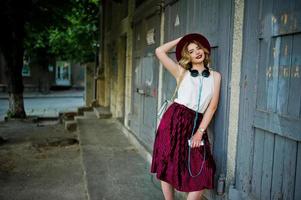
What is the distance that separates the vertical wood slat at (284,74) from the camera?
2.32m

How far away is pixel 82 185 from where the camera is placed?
17.7ft

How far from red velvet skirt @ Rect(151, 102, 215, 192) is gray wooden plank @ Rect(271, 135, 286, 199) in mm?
584

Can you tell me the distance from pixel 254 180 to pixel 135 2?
5.44 m

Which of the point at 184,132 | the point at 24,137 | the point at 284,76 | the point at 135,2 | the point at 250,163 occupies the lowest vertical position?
Answer: the point at 24,137

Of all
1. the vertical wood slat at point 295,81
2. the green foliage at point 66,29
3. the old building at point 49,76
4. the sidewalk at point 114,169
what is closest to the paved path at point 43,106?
the green foliage at point 66,29

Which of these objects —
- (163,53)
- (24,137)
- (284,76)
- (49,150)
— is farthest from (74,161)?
(284,76)

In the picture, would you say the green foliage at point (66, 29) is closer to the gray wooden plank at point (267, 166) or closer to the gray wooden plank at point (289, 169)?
the gray wooden plank at point (267, 166)

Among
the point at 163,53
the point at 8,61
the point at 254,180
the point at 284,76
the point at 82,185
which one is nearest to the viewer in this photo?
the point at 284,76

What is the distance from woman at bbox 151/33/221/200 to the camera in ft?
9.59

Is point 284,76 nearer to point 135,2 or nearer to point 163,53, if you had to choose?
point 163,53

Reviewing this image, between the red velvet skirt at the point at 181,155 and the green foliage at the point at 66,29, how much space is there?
9.70 meters

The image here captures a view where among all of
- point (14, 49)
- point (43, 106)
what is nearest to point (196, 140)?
point (14, 49)

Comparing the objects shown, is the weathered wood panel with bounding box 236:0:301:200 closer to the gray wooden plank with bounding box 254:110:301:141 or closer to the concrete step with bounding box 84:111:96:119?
the gray wooden plank with bounding box 254:110:301:141

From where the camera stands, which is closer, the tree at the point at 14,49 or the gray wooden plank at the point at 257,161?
the gray wooden plank at the point at 257,161
